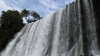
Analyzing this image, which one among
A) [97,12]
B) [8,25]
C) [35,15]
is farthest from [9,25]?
[97,12]

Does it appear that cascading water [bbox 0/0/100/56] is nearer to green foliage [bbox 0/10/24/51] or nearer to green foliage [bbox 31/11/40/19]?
green foliage [bbox 0/10/24/51]

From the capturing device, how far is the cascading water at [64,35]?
38.6 feet

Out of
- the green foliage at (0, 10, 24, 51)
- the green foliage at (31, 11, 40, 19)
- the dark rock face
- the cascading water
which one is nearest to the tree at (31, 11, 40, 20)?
the green foliage at (31, 11, 40, 19)

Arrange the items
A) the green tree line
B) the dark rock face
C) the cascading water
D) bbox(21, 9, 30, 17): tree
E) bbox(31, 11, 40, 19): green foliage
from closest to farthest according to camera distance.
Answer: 1. the cascading water
2. the dark rock face
3. the green tree line
4. bbox(21, 9, 30, 17): tree
5. bbox(31, 11, 40, 19): green foliage

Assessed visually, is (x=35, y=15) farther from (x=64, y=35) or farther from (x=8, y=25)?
(x=64, y=35)

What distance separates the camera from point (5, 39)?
17953 mm

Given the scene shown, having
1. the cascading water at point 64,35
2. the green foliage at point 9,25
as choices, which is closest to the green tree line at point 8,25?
the green foliage at point 9,25

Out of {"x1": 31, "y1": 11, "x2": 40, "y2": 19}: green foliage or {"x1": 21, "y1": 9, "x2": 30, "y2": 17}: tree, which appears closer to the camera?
{"x1": 21, "y1": 9, "x2": 30, "y2": 17}: tree

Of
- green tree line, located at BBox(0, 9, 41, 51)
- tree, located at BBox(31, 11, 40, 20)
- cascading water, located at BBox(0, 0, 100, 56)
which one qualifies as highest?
tree, located at BBox(31, 11, 40, 20)

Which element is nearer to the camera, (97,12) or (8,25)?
(97,12)

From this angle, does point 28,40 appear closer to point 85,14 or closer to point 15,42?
point 15,42

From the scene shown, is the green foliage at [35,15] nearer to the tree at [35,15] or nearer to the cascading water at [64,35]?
the tree at [35,15]

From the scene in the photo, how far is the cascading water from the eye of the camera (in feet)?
38.6

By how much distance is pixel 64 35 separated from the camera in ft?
42.6
